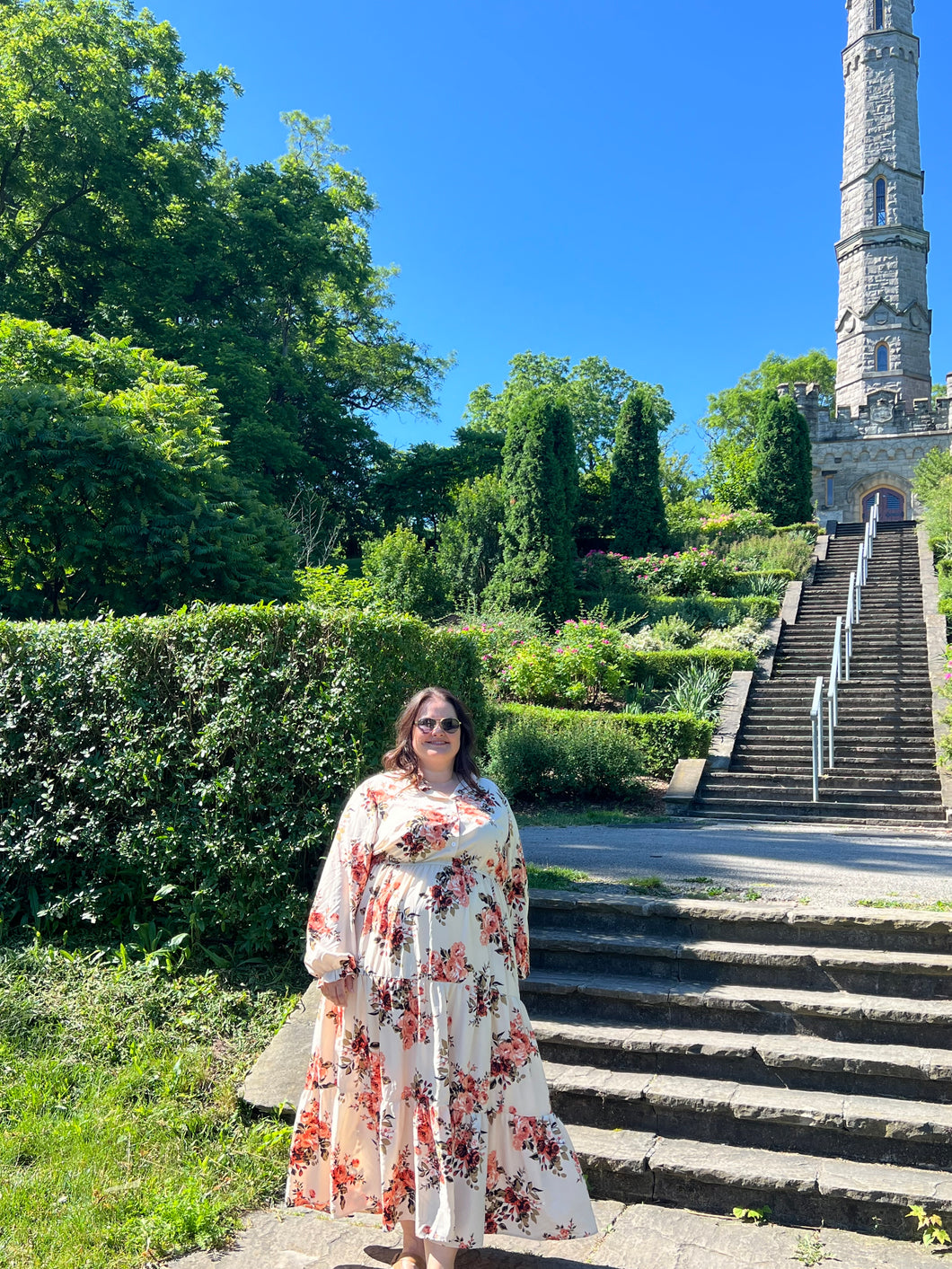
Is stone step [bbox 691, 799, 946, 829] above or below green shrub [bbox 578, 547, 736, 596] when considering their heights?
below

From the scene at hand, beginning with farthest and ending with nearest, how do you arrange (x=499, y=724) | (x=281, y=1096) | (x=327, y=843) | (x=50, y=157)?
(x=50, y=157) → (x=499, y=724) → (x=327, y=843) → (x=281, y=1096)

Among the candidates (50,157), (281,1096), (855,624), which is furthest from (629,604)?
(281,1096)

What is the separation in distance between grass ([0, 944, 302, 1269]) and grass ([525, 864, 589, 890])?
1397 millimetres

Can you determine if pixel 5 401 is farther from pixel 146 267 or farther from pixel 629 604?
pixel 146 267

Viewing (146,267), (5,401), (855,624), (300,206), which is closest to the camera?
(5,401)

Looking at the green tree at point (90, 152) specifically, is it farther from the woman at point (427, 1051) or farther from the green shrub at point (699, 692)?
the woman at point (427, 1051)

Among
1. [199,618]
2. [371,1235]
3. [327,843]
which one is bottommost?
[371,1235]

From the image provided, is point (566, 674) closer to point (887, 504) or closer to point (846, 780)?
point (846, 780)

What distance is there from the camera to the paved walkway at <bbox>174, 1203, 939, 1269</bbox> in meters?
2.99

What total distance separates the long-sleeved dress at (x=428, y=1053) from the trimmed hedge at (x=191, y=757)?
1.63 metres

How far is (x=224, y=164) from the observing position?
1239 inches

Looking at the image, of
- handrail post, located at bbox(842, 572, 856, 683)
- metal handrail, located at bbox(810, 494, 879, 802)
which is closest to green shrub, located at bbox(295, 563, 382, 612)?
metal handrail, located at bbox(810, 494, 879, 802)

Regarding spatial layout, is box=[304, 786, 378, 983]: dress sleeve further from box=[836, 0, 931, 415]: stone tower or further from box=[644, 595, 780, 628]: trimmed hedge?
box=[836, 0, 931, 415]: stone tower

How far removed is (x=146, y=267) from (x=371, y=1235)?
76.4 feet
